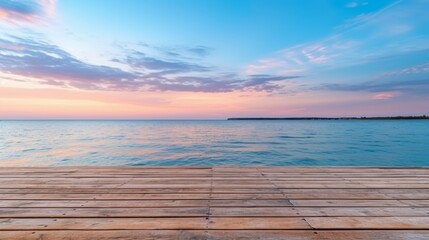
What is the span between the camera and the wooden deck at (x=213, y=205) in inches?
88.1

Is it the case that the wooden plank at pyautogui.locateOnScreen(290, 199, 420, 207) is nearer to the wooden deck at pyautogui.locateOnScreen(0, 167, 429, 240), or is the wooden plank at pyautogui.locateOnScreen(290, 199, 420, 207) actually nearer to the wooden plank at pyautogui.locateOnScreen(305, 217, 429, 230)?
the wooden deck at pyautogui.locateOnScreen(0, 167, 429, 240)

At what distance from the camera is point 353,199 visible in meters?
3.11

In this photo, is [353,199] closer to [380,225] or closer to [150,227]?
[380,225]

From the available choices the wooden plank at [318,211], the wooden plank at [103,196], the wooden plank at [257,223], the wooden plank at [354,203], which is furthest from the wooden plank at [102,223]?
the wooden plank at [354,203]

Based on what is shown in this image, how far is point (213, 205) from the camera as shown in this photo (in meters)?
2.87

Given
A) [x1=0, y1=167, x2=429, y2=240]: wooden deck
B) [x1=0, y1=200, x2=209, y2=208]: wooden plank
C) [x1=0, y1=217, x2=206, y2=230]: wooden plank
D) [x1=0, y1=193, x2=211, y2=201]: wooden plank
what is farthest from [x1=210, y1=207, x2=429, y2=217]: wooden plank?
[x1=0, y1=193, x2=211, y2=201]: wooden plank

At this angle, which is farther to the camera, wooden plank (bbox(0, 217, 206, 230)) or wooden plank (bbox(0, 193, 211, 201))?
wooden plank (bbox(0, 193, 211, 201))

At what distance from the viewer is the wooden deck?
7.34ft

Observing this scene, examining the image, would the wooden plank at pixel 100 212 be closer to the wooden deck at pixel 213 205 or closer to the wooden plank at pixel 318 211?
the wooden deck at pixel 213 205

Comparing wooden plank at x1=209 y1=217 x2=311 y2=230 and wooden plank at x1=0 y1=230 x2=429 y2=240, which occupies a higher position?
wooden plank at x1=209 y1=217 x2=311 y2=230

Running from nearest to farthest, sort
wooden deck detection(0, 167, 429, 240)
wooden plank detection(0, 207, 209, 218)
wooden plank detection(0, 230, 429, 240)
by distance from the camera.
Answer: wooden plank detection(0, 230, 429, 240), wooden deck detection(0, 167, 429, 240), wooden plank detection(0, 207, 209, 218)

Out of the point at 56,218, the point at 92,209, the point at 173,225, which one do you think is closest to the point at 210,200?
the point at 173,225

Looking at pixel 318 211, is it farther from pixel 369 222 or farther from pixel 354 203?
pixel 354 203

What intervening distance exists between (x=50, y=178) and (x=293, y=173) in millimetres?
4501
